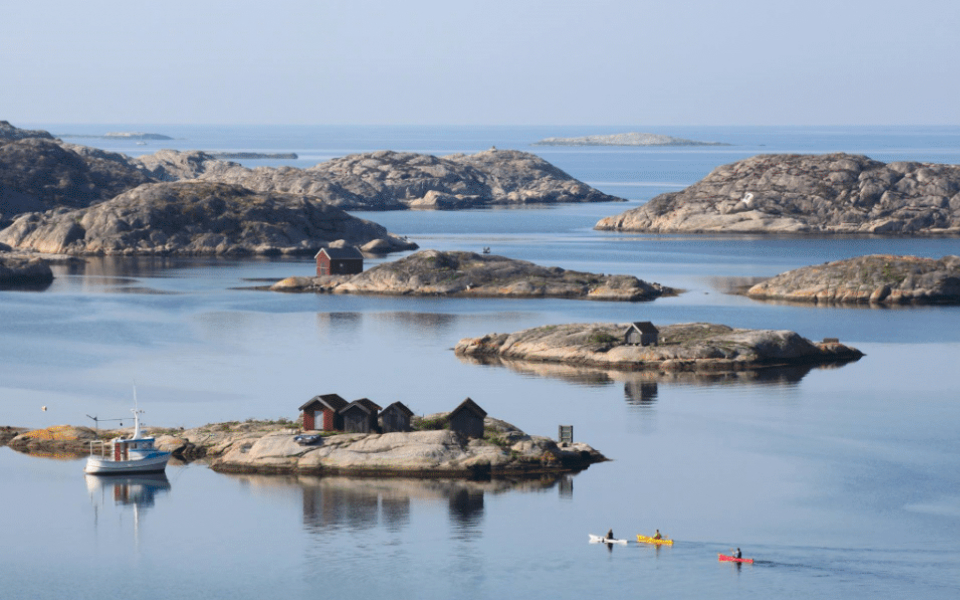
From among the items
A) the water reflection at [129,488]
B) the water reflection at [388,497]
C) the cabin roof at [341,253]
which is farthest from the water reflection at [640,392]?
the cabin roof at [341,253]

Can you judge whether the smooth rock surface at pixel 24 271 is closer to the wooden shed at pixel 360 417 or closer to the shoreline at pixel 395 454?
the shoreline at pixel 395 454

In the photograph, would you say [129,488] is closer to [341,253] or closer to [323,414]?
[323,414]

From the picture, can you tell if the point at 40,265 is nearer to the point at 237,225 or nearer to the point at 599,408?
the point at 237,225

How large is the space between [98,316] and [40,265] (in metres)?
43.0

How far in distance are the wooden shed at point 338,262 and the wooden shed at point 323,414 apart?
3299 inches

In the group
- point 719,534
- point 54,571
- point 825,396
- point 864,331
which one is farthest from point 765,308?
point 54,571

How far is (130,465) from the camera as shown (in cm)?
6750

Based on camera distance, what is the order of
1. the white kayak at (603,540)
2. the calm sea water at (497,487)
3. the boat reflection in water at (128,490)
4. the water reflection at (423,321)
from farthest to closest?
the water reflection at (423,321) < the boat reflection in water at (128,490) < the white kayak at (603,540) < the calm sea water at (497,487)

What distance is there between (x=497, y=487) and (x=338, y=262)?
92402 mm

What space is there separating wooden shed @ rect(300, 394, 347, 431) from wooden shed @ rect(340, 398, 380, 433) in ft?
1.60

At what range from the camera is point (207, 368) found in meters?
95.8

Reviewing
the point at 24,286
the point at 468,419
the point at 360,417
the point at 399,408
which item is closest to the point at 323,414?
the point at 360,417

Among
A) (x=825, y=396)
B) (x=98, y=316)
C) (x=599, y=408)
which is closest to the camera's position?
(x=599, y=408)

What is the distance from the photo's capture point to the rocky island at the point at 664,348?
94750 millimetres
